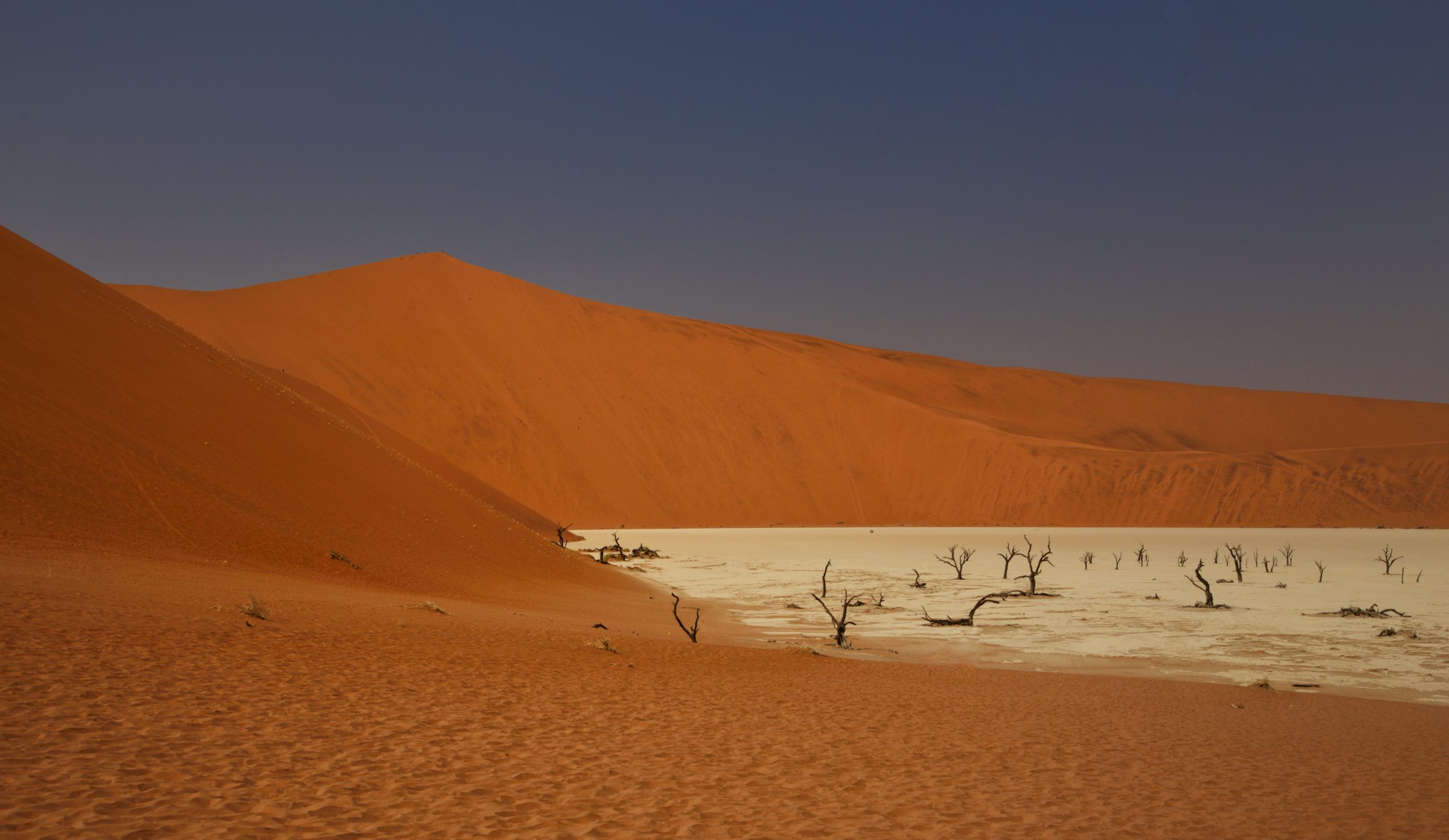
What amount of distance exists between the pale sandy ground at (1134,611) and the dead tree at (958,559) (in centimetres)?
36

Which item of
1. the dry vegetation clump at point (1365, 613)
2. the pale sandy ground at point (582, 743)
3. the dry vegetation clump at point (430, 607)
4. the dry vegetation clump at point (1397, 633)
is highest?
the dry vegetation clump at point (1365, 613)

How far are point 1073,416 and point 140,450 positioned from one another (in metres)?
89.3

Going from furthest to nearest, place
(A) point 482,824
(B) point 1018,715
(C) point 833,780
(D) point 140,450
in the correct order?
(D) point 140,450
(B) point 1018,715
(C) point 833,780
(A) point 482,824

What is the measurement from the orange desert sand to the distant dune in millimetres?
75

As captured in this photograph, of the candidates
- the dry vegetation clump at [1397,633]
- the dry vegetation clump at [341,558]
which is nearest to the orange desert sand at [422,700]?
the dry vegetation clump at [341,558]

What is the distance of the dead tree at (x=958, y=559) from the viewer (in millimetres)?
23797

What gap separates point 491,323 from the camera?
6512cm

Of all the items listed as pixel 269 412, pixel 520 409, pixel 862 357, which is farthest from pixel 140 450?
pixel 862 357

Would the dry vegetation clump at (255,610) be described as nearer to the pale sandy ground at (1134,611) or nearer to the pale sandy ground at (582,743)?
the pale sandy ground at (582,743)

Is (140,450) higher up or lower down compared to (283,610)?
higher up

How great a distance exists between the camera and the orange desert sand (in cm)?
503

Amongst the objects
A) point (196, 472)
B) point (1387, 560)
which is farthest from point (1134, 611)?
point (196, 472)

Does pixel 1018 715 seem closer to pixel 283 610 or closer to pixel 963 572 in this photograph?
pixel 283 610

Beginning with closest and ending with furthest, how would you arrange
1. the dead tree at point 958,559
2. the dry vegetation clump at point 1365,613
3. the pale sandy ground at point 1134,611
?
the pale sandy ground at point 1134,611, the dry vegetation clump at point 1365,613, the dead tree at point 958,559
